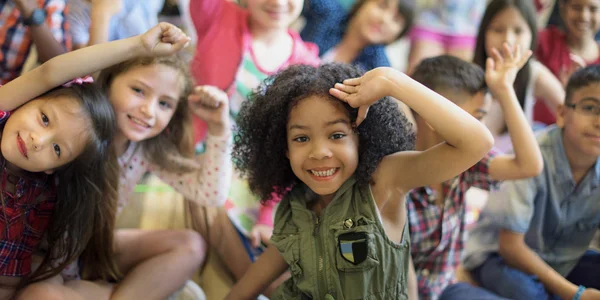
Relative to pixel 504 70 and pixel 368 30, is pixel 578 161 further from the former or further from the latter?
pixel 368 30

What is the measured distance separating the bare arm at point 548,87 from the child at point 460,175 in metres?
0.48

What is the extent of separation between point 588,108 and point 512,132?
202 mm

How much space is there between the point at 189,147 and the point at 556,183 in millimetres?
832

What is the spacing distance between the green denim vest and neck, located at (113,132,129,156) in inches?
17.5

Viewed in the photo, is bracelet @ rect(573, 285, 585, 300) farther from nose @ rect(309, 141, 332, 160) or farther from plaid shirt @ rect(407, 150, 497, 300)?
nose @ rect(309, 141, 332, 160)

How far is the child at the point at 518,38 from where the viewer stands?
4.98 feet

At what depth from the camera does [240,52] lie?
1478 mm

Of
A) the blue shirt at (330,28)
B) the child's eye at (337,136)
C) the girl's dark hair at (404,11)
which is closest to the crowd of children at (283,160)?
the child's eye at (337,136)

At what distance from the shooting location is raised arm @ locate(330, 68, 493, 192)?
0.84 meters

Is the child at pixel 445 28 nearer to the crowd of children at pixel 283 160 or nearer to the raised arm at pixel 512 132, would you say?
the crowd of children at pixel 283 160

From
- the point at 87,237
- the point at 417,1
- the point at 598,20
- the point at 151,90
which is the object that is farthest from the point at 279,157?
the point at 598,20

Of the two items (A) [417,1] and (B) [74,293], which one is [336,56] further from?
(B) [74,293]

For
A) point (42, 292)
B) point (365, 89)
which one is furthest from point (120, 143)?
point (365, 89)

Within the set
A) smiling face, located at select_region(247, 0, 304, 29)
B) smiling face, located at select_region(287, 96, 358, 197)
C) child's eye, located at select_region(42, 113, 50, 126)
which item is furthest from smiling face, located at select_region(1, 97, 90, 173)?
smiling face, located at select_region(247, 0, 304, 29)
